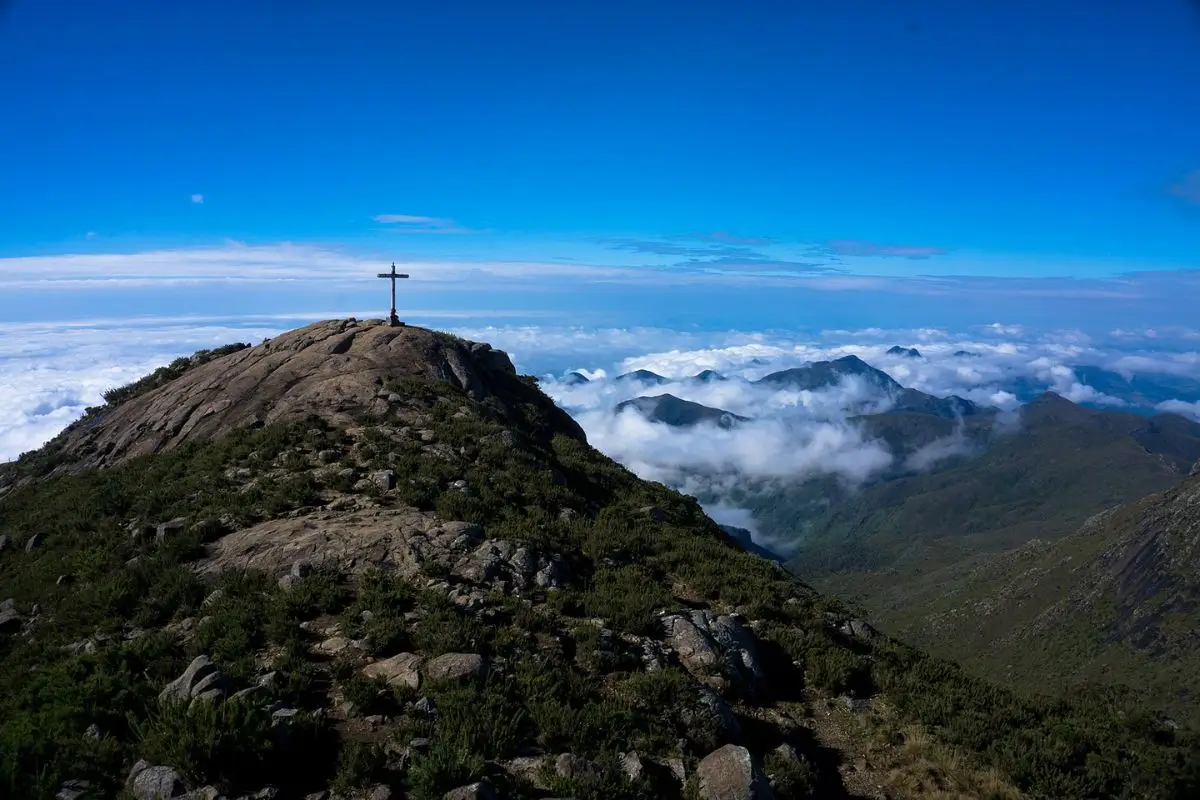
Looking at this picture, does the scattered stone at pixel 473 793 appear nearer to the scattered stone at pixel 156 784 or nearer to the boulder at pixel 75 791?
the scattered stone at pixel 156 784

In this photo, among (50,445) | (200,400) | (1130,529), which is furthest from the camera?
(1130,529)

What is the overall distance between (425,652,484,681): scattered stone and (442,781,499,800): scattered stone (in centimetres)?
289

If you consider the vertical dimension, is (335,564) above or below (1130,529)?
above

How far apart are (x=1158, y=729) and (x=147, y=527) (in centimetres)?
2503

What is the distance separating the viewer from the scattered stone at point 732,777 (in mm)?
9438

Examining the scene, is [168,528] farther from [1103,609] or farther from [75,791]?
[1103,609]

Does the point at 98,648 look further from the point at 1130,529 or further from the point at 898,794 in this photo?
the point at 1130,529

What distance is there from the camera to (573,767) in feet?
31.0

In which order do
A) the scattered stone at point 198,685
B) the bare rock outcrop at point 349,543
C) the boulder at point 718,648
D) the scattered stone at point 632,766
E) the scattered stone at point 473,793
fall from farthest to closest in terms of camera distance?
the bare rock outcrop at point 349,543, the boulder at point 718,648, the scattered stone at point 198,685, the scattered stone at point 632,766, the scattered stone at point 473,793

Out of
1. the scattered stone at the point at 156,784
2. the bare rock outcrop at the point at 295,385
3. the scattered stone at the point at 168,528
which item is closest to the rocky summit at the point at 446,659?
the scattered stone at the point at 156,784

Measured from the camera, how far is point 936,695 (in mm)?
13641

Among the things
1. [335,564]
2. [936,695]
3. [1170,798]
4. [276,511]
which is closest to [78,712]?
[335,564]

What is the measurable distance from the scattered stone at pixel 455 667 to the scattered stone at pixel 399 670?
0.22 meters

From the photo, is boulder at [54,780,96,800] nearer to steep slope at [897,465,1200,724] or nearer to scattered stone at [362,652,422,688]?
scattered stone at [362,652,422,688]
